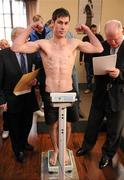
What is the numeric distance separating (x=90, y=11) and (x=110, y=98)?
3.17 meters

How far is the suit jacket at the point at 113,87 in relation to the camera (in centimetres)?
233

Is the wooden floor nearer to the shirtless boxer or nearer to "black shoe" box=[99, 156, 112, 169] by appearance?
"black shoe" box=[99, 156, 112, 169]

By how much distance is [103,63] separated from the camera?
221cm

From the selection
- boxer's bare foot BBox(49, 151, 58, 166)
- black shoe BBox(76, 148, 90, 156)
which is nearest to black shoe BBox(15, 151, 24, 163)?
boxer's bare foot BBox(49, 151, 58, 166)

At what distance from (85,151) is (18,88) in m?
1.08

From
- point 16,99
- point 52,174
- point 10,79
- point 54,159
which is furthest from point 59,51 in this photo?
point 52,174

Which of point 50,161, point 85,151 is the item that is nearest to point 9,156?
point 50,161

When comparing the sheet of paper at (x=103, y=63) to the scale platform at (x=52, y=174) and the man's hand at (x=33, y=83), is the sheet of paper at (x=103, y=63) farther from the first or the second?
the scale platform at (x=52, y=174)

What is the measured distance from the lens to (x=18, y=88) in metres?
2.32

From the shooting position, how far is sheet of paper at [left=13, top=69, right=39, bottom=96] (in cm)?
219

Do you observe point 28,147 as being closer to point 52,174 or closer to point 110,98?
point 52,174

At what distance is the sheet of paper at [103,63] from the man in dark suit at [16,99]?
0.62 metres

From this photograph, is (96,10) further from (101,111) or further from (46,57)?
(46,57)

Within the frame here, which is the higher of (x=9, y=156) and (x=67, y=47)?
(x=67, y=47)
